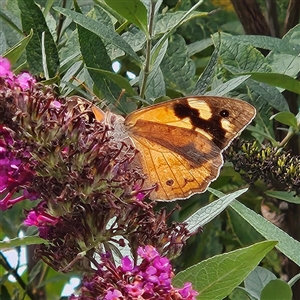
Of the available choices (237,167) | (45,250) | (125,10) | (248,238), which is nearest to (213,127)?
(237,167)

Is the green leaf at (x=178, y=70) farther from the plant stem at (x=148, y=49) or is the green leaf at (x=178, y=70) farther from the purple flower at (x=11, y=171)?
the purple flower at (x=11, y=171)

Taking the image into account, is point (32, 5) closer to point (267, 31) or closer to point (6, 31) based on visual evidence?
point (6, 31)

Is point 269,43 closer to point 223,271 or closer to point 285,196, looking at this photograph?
point 285,196

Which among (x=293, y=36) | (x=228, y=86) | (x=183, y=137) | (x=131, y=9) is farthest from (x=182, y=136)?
(x=293, y=36)

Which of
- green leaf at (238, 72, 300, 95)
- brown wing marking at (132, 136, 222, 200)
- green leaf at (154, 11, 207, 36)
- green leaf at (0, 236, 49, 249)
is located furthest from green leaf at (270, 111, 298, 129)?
green leaf at (0, 236, 49, 249)

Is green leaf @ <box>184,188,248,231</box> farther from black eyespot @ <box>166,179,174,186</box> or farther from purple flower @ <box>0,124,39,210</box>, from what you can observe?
purple flower @ <box>0,124,39,210</box>
